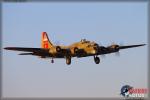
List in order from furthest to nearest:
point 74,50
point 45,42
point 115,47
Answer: point 45,42, point 115,47, point 74,50

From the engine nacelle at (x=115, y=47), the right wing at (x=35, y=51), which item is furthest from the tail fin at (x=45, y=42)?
the engine nacelle at (x=115, y=47)

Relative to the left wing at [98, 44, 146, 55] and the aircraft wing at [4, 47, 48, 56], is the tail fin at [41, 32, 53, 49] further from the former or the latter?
the left wing at [98, 44, 146, 55]

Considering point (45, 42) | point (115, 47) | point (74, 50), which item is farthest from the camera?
point (45, 42)

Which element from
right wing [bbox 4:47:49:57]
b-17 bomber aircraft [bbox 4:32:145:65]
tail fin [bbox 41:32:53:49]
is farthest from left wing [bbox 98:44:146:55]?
tail fin [bbox 41:32:53:49]

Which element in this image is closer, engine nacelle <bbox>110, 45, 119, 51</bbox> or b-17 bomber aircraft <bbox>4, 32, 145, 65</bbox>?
b-17 bomber aircraft <bbox>4, 32, 145, 65</bbox>

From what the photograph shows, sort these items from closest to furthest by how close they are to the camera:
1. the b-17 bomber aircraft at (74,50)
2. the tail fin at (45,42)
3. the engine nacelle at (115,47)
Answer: the b-17 bomber aircraft at (74,50) < the engine nacelle at (115,47) < the tail fin at (45,42)

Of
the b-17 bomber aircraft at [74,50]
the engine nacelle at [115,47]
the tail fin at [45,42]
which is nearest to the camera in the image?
the b-17 bomber aircraft at [74,50]

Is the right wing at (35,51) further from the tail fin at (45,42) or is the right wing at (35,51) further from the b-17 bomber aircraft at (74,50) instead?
the tail fin at (45,42)

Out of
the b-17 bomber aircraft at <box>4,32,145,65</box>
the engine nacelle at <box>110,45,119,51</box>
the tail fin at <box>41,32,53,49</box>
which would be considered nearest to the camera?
the b-17 bomber aircraft at <box>4,32,145,65</box>

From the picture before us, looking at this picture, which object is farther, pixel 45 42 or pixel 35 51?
pixel 45 42

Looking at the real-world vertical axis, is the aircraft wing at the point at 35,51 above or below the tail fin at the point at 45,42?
below

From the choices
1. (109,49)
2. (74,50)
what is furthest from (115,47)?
(74,50)

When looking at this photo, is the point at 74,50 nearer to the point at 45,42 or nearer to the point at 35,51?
the point at 35,51

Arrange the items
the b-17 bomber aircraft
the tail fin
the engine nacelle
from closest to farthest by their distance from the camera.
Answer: the b-17 bomber aircraft < the engine nacelle < the tail fin
